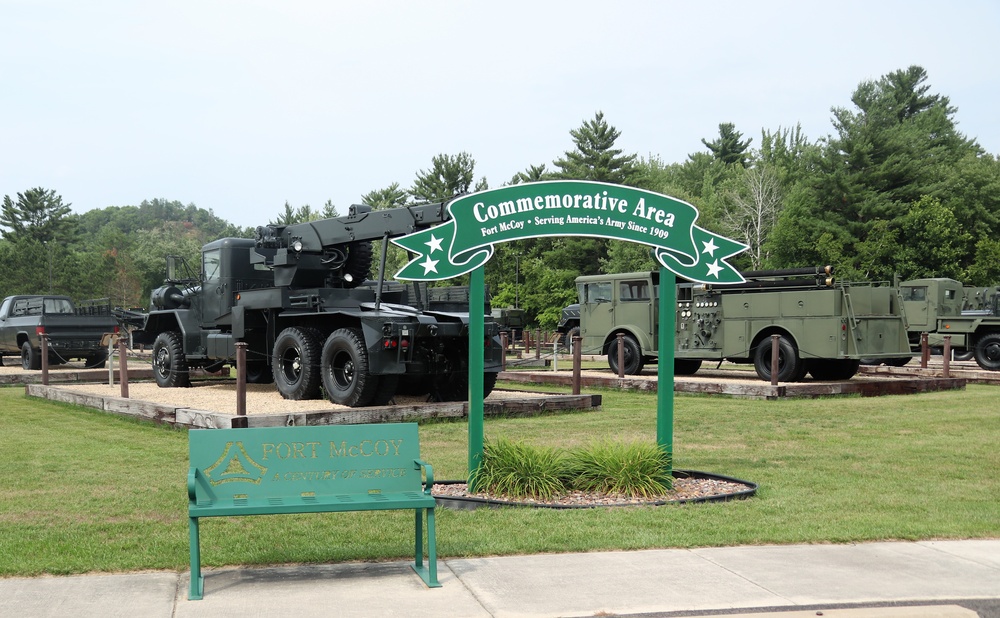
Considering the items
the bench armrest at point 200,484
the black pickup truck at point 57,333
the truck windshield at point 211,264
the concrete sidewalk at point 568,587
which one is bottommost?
the concrete sidewalk at point 568,587

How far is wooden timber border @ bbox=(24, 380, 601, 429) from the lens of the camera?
12.2m

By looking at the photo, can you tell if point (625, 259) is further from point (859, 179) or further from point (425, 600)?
point (425, 600)

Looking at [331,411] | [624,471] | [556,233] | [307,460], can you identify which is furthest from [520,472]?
[331,411]

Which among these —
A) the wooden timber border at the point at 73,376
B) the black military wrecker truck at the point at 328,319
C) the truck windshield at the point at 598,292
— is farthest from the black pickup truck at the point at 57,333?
the truck windshield at the point at 598,292

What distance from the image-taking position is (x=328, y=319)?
48.1 feet

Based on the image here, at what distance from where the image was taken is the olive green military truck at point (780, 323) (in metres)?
18.9

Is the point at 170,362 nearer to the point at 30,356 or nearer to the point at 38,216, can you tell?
the point at 30,356

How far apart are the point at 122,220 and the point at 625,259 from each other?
6075 inches

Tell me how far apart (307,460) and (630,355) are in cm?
1706

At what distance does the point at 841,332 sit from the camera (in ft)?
61.5

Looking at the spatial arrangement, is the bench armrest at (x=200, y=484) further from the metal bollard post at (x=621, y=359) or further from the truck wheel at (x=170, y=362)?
the metal bollard post at (x=621, y=359)

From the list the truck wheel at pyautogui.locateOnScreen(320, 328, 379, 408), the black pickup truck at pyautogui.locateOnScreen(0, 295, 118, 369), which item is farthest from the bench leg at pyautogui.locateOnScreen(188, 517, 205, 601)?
the black pickup truck at pyautogui.locateOnScreen(0, 295, 118, 369)

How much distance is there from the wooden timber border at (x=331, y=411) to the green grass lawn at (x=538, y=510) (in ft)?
0.87

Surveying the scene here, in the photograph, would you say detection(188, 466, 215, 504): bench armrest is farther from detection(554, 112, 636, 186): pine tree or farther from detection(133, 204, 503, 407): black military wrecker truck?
detection(554, 112, 636, 186): pine tree
